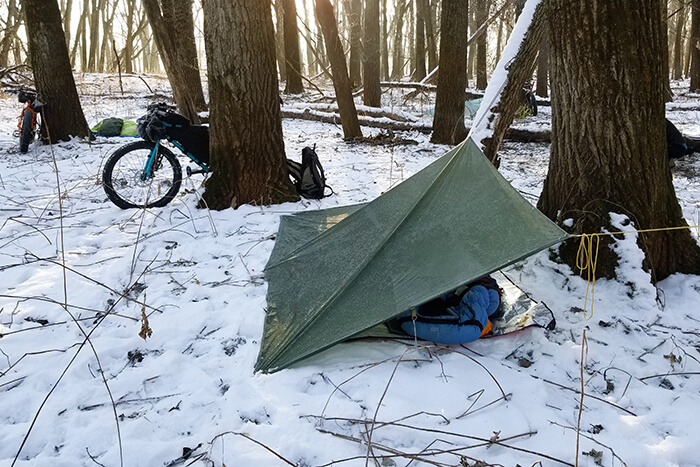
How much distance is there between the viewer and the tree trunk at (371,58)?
9148mm

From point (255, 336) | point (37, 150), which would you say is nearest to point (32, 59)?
point (37, 150)

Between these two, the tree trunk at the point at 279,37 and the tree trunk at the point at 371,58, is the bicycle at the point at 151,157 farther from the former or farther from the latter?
the tree trunk at the point at 279,37

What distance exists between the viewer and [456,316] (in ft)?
6.94

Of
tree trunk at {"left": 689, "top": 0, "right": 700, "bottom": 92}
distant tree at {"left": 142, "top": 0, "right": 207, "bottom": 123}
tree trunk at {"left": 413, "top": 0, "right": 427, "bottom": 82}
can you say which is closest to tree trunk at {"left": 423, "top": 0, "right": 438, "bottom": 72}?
tree trunk at {"left": 413, "top": 0, "right": 427, "bottom": 82}

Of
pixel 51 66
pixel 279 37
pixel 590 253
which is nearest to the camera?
pixel 590 253

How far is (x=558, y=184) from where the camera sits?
9.20 ft

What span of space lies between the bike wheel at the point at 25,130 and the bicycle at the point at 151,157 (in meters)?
3.03

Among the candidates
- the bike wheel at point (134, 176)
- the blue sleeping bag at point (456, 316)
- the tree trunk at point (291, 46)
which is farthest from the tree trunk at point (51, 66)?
the blue sleeping bag at point (456, 316)

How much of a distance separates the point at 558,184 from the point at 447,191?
830mm

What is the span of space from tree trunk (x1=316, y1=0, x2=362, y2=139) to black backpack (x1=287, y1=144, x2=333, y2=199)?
2.87 meters

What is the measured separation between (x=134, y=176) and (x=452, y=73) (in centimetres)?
473

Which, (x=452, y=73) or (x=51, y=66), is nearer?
(x=51, y=66)

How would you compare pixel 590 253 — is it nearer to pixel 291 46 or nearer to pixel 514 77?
pixel 514 77

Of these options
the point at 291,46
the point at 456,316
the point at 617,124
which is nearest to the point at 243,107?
the point at 456,316
